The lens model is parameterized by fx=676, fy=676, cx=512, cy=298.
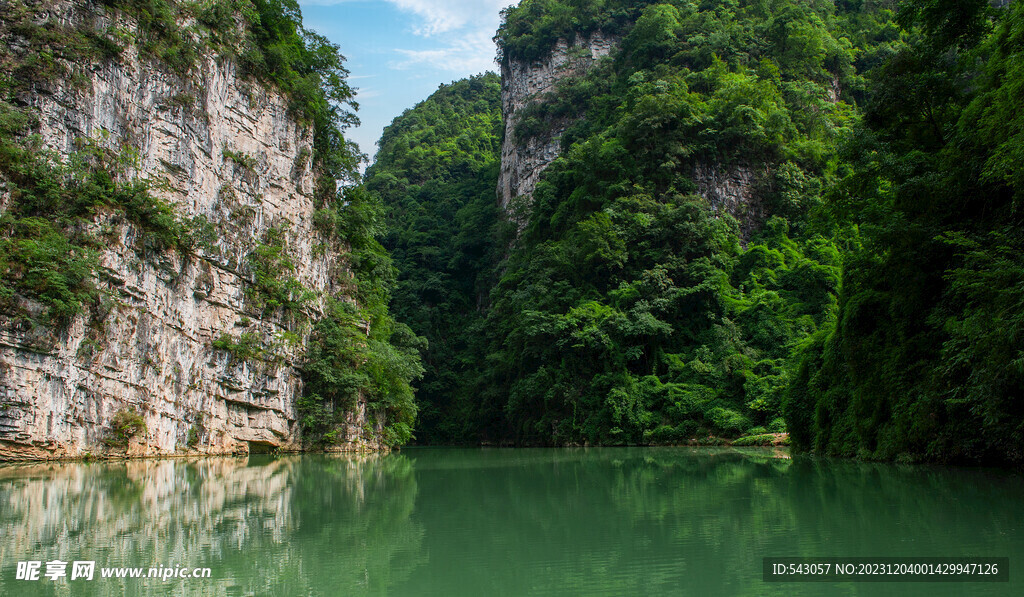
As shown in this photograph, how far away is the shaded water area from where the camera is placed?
451 centimetres

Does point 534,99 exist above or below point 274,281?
above

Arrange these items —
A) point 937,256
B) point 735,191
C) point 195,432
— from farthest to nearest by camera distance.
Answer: point 735,191 < point 195,432 < point 937,256

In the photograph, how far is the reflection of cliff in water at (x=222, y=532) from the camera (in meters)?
4.62

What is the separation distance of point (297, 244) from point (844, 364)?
21.1 meters

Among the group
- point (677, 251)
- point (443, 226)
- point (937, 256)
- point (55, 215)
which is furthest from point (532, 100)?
point (937, 256)

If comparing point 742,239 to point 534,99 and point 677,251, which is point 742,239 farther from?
point 534,99

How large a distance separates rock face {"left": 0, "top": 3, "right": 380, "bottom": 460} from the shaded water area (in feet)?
21.5

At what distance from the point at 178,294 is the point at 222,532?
1688 centimetres

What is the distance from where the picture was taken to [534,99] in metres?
53.1

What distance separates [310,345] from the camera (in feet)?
90.3

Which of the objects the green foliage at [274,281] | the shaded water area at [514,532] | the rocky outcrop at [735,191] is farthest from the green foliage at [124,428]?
the rocky outcrop at [735,191]

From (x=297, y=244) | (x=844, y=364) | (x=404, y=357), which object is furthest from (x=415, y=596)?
(x=404, y=357)

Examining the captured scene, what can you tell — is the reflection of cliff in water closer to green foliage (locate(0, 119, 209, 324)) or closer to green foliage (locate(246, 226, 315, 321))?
green foliage (locate(0, 119, 209, 324))

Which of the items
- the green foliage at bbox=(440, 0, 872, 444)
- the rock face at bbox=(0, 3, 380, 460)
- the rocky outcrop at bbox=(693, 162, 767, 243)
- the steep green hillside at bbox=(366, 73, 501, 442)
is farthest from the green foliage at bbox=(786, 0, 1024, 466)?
the steep green hillside at bbox=(366, 73, 501, 442)
